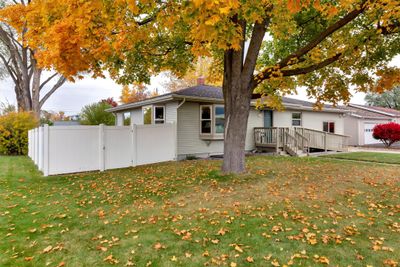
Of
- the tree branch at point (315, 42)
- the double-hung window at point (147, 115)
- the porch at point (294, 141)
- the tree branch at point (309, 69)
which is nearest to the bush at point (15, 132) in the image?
the double-hung window at point (147, 115)

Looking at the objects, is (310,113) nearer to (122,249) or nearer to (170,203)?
(170,203)

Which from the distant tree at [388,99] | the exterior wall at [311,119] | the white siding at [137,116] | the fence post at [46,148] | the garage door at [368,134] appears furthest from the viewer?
the distant tree at [388,99]

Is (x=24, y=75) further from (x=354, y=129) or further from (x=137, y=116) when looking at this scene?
(x=354, y=129)

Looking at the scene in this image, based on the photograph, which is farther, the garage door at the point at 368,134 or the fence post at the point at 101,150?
the garage door at the point at 368,134

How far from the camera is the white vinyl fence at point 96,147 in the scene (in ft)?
28.4

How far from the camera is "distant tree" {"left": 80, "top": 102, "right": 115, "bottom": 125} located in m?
22.1

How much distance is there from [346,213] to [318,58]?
6275 mm

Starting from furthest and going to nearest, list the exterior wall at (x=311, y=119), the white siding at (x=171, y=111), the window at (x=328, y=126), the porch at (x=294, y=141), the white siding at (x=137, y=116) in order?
the window at (x=328, y=126) < the exterior wall at (x=311, y=119) < the white siding at (x=137, y=116) < the porch at (x=294, y=141) < the white siding at (x=171, y=111)

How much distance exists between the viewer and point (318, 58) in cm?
941

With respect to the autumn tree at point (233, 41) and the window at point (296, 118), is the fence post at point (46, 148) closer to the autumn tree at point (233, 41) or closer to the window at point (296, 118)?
the autumn tree at point (233, 41)

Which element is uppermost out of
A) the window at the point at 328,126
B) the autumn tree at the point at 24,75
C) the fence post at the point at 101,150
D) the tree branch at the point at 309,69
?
the autumn tree at the point at 24,75

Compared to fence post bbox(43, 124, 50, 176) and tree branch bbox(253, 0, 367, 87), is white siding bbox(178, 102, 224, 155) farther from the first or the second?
fence post bbox(43, 124, 50, 176)

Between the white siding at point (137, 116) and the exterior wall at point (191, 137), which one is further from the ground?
the white siding at point (137, 116)

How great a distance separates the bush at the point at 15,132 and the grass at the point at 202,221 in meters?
8.96
